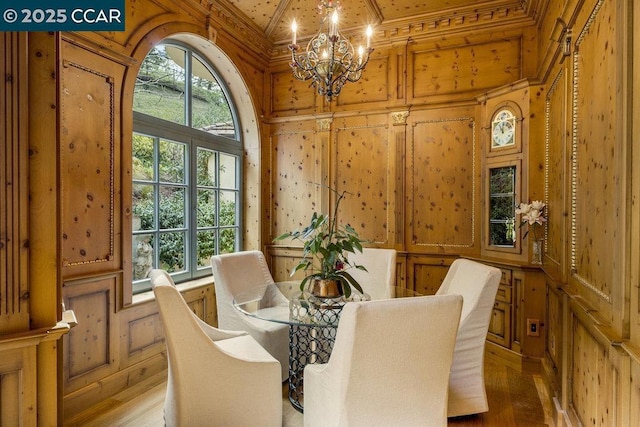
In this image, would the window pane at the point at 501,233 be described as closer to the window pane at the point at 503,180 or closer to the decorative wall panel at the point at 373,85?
the window pane at the point at 503,180

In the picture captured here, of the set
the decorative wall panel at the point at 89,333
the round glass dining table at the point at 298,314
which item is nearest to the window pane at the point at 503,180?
the round glass dining table at the point at 298,314

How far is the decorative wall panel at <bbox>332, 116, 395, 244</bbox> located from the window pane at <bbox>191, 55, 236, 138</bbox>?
129 centimetres

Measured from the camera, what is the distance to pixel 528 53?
3.60 metres

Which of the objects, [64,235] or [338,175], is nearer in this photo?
[64,235]

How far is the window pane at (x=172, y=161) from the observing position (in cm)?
343

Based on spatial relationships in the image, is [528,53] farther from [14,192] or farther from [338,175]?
[14,192]

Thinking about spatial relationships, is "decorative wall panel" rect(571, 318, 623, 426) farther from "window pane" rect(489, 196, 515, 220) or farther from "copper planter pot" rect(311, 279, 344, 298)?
"window pane" rect(489, 196, 515, 220)

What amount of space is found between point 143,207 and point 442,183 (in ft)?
9.47

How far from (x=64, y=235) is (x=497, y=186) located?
11.6 feet

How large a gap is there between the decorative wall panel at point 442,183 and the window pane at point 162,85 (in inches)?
94.0

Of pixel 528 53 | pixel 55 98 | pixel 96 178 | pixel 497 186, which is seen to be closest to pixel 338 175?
pixel 497 186

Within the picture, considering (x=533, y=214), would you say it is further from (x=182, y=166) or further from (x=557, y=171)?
(x=182, y=166)

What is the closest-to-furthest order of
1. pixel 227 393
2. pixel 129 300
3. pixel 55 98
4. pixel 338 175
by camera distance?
1. pixel 55 98
2. pixel 227 393
3. pixel 129 300
4. pixel 338 175

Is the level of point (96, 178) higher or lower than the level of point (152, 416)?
higher
